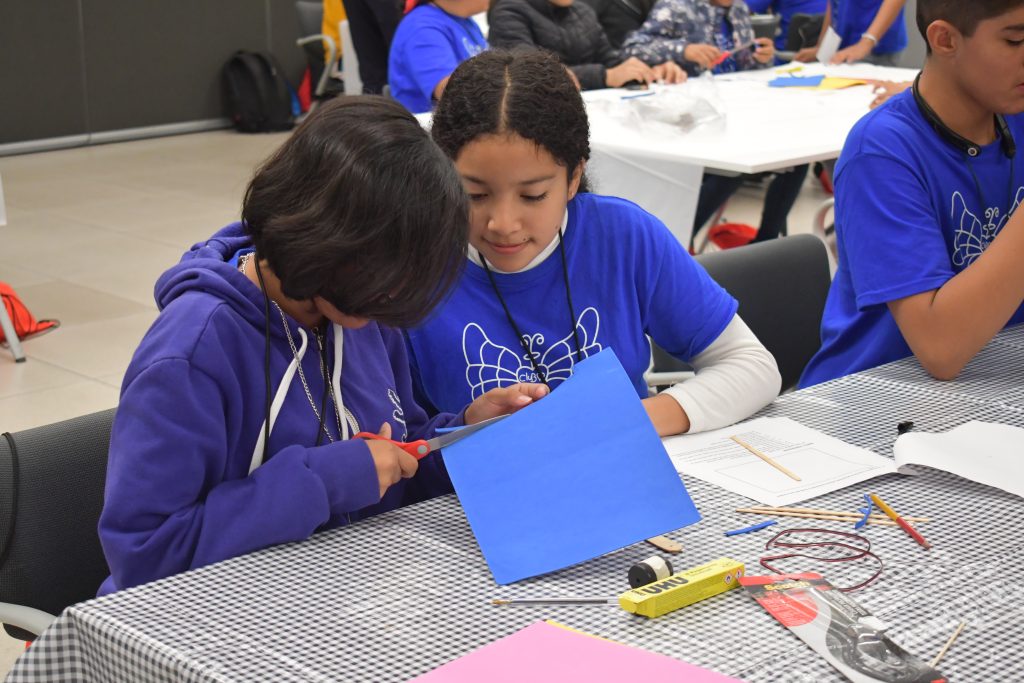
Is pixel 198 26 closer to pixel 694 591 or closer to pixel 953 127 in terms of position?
pixel 953 127

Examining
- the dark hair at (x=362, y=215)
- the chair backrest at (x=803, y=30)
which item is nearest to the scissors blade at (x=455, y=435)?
the dark hair at (x=362, y=215)

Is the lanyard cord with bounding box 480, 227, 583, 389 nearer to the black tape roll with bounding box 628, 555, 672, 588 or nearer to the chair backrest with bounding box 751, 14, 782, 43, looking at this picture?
the black tape roll with bounding box 628, 555, 672, 588

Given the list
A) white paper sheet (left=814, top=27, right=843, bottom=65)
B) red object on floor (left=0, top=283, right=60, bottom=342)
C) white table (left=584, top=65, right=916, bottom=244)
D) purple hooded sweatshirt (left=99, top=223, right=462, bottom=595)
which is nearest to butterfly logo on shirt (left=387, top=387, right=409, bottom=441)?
purple hooded sweatshirt (left=99, top=223, right=462, bottom=595)

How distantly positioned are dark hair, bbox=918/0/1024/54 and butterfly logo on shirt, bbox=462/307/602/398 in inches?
26.5

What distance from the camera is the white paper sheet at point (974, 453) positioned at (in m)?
1.25

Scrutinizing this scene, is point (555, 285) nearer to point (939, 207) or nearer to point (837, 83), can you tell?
point (939, 207)

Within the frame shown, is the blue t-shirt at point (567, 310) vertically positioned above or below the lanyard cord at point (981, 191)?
below

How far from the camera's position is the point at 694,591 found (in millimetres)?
980

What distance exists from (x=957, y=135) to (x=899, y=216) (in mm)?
181

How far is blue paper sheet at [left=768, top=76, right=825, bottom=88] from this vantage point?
414cm

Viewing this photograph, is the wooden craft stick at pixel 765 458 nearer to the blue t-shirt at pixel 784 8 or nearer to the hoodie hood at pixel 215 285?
the hoodie hood at pixel 215 285

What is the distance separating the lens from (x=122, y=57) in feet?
23.9

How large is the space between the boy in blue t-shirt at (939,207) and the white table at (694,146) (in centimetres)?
113

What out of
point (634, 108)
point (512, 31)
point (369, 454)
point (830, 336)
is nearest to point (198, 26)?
point (512, 31)
